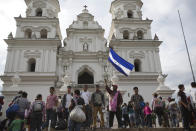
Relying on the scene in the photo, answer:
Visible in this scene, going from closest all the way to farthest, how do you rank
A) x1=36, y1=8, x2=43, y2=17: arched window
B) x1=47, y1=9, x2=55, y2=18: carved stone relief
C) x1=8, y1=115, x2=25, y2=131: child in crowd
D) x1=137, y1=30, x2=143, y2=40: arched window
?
x1=8, y1=115, x2=25, y2=131: child in crowd
x1=137, y1=30, x2=143, y2=40: arched window
x1=47, y1=9, x2=55, y2=18: carved stone relief
x1=36, y1=8, x2=43, y2=17: arched window

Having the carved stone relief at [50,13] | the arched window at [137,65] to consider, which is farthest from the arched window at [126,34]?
the carved stone relief at [50,13]

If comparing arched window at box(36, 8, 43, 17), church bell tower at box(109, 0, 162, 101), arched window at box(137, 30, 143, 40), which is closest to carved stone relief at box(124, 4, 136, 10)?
church bell tower at box(109, 0, 162, 101)

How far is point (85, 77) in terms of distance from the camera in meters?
21.8

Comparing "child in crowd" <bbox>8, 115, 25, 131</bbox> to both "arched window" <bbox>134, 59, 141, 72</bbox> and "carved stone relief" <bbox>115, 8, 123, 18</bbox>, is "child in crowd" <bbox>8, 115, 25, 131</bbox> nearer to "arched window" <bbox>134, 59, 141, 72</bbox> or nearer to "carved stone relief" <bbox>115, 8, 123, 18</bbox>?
"arched window" <bbox>134, 59, 141, 72</bbox>

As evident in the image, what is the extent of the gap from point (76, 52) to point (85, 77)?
2871 mm

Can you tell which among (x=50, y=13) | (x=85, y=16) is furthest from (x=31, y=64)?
(x=85, y=16)

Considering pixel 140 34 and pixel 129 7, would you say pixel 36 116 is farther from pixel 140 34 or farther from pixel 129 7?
pixel 129 7

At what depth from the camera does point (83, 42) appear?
75.1 feet

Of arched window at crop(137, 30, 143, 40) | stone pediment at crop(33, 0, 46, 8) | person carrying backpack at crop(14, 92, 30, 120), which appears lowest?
person carrying backpack at crop(14, 92, 30, 120)

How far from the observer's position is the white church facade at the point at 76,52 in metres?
19.7

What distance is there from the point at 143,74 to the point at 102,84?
14.1 ft

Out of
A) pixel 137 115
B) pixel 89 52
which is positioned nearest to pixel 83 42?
pixel 89 52

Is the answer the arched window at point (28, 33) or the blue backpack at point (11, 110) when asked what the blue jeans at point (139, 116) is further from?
the arched window at point (28, 33)

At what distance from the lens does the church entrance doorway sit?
21.5 m
